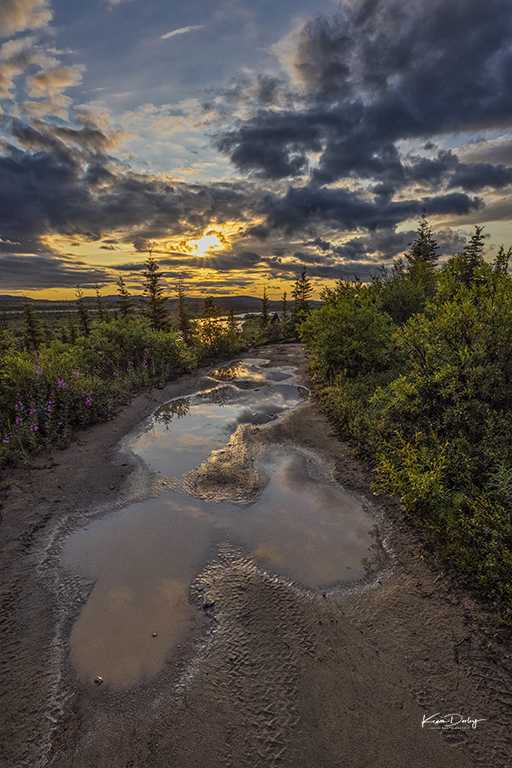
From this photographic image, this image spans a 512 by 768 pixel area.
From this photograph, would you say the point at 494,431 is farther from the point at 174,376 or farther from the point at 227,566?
the point at 174,376

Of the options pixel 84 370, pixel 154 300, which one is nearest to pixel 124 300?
pixel 154 300

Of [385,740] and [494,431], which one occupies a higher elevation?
[494,431]

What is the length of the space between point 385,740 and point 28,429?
30.6 ft

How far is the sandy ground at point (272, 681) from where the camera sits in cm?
287

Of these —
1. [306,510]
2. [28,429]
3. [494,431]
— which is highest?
[494,431]

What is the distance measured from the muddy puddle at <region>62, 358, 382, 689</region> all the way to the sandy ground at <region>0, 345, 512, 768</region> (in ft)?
0.69

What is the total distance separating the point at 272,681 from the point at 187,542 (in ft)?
8.19

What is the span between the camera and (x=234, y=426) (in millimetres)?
10484

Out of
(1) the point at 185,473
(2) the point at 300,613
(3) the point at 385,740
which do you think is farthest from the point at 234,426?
(3) the point at 385,740

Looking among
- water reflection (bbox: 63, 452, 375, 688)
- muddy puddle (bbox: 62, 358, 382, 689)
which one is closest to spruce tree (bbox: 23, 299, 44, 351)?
muddy puddle (bbox: 62, 358, 382, 689)

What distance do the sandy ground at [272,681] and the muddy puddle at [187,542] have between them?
→ 0.21 metres

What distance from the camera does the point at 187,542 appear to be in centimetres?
545

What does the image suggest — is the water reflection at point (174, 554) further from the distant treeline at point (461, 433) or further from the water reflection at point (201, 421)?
the water reflection at point (201, 421)

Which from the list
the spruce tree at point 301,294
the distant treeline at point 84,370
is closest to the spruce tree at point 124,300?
the distant treeline at point 84,370
